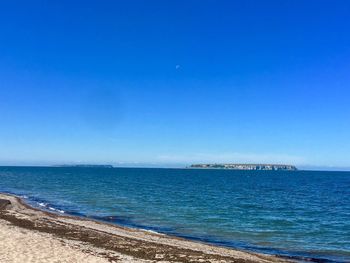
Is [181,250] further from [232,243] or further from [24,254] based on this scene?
[24,254]

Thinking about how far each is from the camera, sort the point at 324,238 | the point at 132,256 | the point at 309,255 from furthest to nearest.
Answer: the point at 324,238
the point at 309,255
the point at 132,256

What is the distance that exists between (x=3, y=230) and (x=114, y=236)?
272 inches

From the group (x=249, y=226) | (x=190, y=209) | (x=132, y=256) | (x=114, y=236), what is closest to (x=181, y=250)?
(x=132, y=256)

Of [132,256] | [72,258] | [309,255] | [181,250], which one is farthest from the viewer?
[309,255]

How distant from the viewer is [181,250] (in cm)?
2169

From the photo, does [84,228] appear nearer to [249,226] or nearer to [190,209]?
[249,226]

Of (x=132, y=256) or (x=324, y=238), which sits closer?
(x=132, y=256)

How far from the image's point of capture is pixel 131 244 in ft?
74.5

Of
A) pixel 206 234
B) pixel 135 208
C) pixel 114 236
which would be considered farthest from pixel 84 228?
pixel 135 208

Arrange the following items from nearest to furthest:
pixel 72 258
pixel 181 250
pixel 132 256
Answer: pixel 72 258
pixel 132 256
pixel 181 250

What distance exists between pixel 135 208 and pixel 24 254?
28.1 m

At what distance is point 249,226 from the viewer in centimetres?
3347

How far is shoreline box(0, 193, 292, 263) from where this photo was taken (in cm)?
1975

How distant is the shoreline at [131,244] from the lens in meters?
19.8
